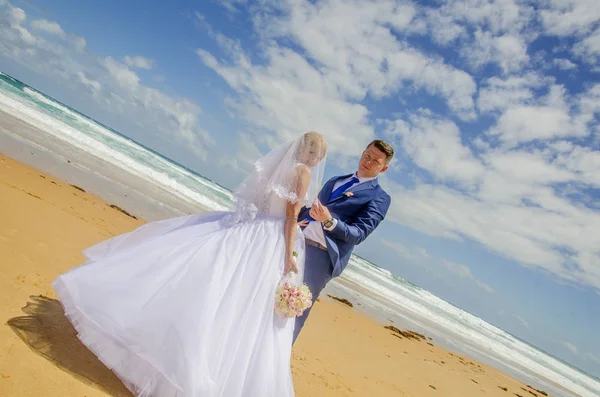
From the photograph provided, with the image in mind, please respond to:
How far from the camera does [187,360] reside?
108 inches

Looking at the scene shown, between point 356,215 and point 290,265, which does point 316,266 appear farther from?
point 356,215

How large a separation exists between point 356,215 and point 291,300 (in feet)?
3.28

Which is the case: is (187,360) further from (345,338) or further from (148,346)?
(345,338)

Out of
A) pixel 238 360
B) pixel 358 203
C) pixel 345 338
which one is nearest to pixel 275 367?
pixel 238 360

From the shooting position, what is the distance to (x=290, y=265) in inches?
134

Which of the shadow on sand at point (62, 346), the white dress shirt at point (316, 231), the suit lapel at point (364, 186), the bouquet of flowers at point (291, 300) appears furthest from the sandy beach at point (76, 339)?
the suit lapel at point (364, 186)

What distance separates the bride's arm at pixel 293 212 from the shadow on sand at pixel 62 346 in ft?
5.41

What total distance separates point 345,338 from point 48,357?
23.4ft

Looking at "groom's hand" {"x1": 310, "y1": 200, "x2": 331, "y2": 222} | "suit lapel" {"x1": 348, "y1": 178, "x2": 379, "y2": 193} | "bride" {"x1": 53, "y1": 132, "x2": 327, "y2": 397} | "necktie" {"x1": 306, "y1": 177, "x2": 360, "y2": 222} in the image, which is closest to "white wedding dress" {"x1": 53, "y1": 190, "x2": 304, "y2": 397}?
"bride" {"x1": 53, "y1": 132, "x2": 327, "y2": 397}

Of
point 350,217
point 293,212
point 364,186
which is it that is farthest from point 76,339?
point 364,186

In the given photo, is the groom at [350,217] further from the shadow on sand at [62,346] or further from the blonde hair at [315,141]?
the shadow on sand at [62,346]

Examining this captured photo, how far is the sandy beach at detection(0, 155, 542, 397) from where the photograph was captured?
3031 mm

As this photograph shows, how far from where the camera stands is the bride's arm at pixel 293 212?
3.43 metres

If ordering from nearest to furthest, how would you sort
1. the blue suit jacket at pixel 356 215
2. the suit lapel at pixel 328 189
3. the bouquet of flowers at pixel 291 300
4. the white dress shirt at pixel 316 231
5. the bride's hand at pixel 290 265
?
the bouquet of flowers at pixel 291 300
the bride's hand at pixel 290 265
the blue suit jacket at pixel 356 215
the white dress shirt at pixel 316 231
the suit lapel at pixel 328 189
